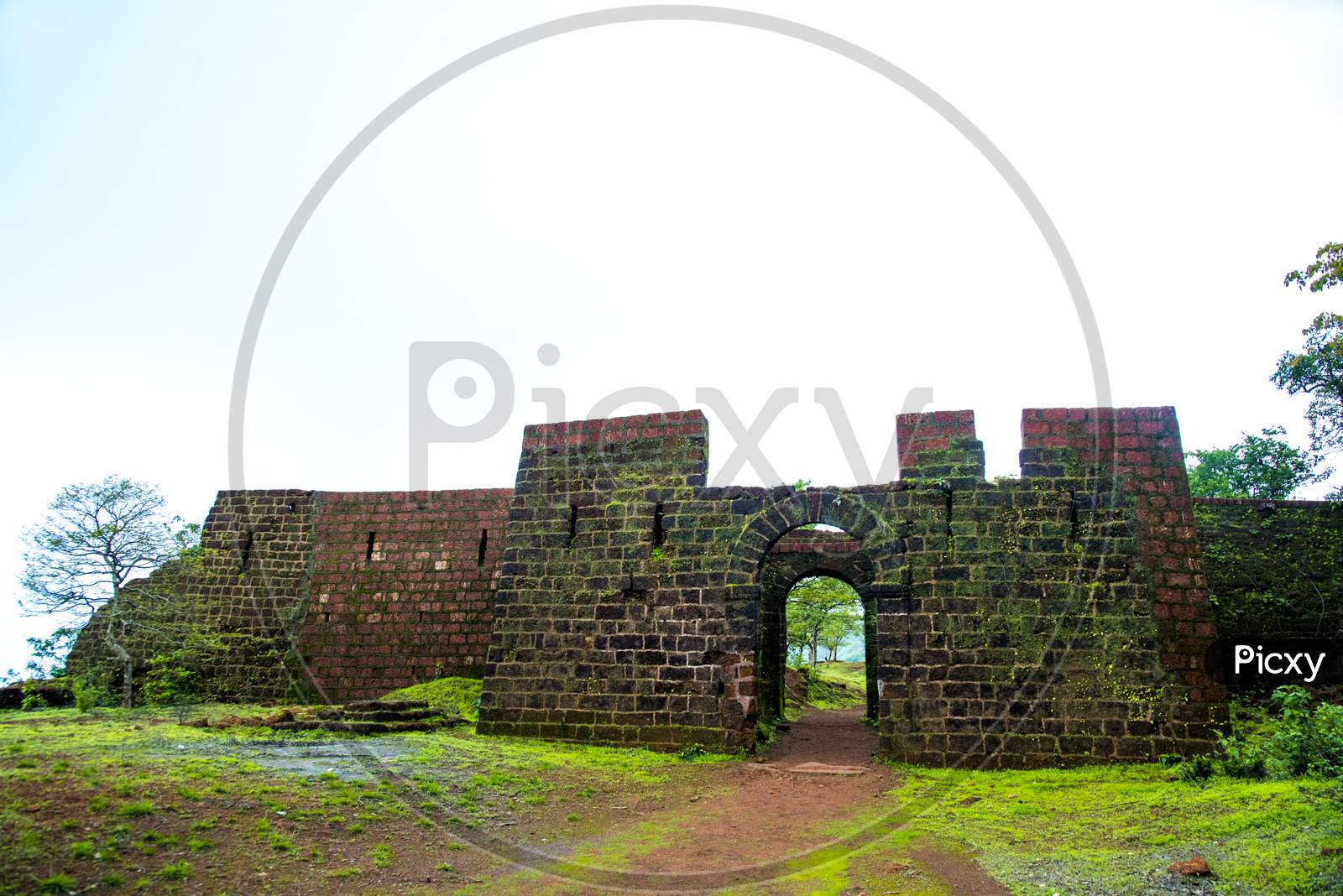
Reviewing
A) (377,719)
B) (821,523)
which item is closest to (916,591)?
(821,523)

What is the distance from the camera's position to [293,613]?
58.6 feet

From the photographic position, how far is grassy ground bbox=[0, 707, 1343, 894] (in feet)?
16.9

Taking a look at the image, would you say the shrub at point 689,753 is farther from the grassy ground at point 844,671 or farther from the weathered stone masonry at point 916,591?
the grassy ground at point 844,671

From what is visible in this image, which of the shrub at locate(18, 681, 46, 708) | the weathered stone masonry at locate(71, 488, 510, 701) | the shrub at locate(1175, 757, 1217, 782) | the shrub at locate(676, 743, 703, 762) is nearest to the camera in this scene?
the shrub at locate(1175, 757, 1217, 782)

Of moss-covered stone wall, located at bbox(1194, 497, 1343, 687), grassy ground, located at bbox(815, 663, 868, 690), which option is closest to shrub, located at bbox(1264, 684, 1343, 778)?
moss-covered stone wall, located at bbox(1194, 497, 1343, 687)

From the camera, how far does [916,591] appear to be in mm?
10789

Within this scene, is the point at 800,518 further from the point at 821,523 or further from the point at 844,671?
the point at 844,671

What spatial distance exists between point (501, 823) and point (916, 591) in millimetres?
6405

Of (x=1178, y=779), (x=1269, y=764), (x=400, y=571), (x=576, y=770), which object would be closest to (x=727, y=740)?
(x=576, y=770)

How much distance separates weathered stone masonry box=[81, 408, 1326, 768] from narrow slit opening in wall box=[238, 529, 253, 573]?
929cm

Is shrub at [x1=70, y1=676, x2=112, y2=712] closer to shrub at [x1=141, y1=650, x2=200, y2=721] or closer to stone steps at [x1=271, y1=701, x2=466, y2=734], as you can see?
shrub at [x1=141, y1=650, x2=200, y2=721]

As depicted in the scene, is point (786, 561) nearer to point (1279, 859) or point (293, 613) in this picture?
point (293, 613)

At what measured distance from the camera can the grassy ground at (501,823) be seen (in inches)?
203

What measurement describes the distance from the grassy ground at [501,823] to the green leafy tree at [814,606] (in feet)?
59.5
